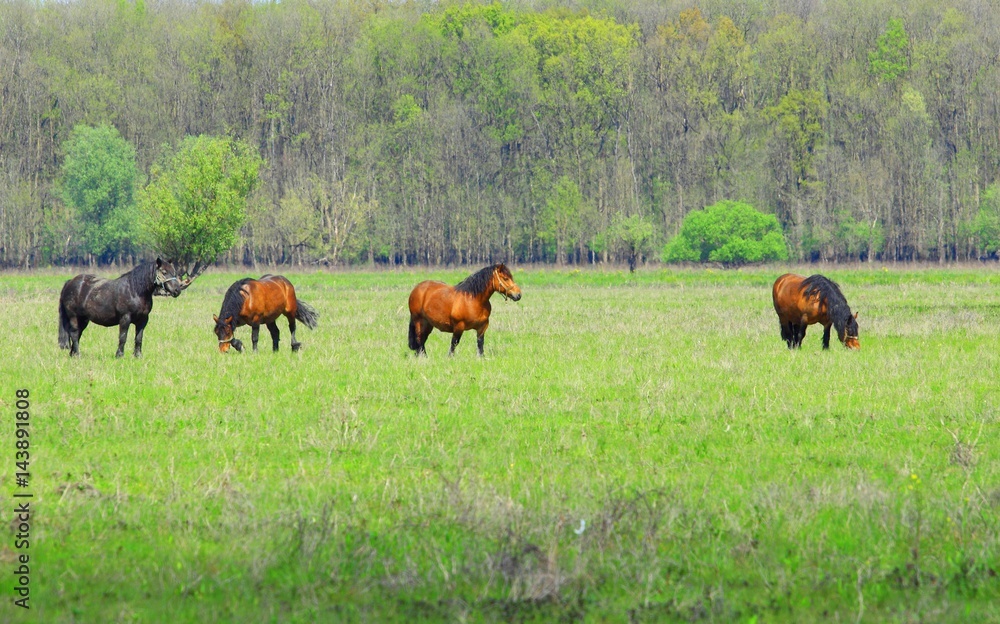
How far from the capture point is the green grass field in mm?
6383

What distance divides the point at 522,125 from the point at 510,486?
8168 cm

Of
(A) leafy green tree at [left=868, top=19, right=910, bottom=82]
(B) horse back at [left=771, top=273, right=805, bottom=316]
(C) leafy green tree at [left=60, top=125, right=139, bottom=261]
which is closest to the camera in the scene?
(B) horse back at [left=771, top=273, right=805, bottom=316]

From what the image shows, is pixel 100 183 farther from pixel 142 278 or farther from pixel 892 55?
pixel 142 278

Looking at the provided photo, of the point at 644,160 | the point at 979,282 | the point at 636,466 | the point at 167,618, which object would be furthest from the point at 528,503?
the point at 644,160

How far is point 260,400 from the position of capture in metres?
13.1

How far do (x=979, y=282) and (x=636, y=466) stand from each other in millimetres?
40339

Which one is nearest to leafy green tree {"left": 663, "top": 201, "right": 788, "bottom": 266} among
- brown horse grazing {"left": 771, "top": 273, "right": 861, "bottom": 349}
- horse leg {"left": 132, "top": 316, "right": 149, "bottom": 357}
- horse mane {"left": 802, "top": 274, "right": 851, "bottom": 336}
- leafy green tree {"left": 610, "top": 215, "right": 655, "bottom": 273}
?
leafy green tree {"left": 610, "top": 215, "right": 655, "bottom": 273}

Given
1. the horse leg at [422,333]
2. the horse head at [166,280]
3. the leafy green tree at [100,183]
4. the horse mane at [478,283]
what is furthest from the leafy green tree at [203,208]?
the horse mane at [478,283]

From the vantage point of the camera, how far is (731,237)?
7325cm

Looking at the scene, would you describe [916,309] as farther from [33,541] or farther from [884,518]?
[33,541]

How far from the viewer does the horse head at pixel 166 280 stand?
57.7 ft

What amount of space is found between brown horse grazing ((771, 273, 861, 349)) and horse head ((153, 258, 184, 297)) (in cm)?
1025

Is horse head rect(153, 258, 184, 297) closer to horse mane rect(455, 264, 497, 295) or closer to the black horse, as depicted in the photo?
the black horse

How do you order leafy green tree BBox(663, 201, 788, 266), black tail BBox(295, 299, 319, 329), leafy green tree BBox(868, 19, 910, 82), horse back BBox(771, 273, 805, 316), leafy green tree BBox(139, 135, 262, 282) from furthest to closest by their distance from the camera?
leafy green tree BBox(868, 19, 910, 82) < leafy green tree BBox(663, 201, 788, 266) < leafy green tree BBox(139, 135, 262, 282) < black tail BBox(295, 299, 319, 329) < horse back BBox(771, 273, 805, 316)
